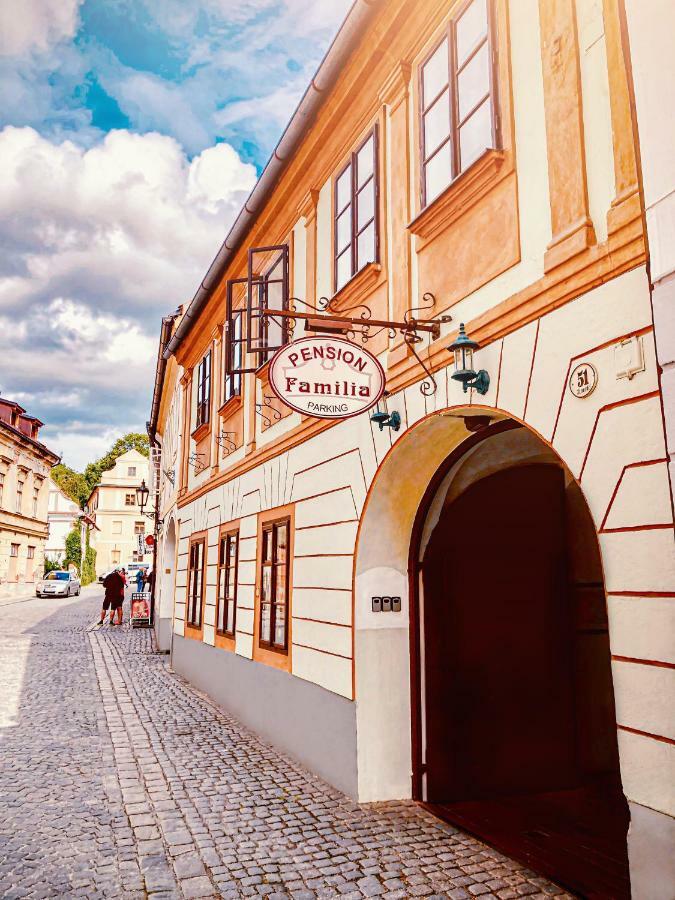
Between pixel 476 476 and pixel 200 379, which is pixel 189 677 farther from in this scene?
pixel 476 476

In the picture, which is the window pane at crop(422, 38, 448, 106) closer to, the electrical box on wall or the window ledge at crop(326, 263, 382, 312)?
the window ledge at crop(326, 263, 382, 312)

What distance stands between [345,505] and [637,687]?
11.9 ft

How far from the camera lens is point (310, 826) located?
536 cm

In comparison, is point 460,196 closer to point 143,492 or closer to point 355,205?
point 355,205

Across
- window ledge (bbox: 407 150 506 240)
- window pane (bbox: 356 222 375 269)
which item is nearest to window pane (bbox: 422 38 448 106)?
window ledge (bbox: 407 150 506 240)

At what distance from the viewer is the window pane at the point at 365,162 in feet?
22.4

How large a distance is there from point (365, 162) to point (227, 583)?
6242 mm

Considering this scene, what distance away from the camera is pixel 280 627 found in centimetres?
823

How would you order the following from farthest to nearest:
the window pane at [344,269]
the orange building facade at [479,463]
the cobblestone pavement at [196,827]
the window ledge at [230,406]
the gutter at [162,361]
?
the gutter at [162,361] < the window ledge at [230,406] < the window pane at [344,269] < the cobblestone pavement at [196,827] < the orange building facade at [479,463]

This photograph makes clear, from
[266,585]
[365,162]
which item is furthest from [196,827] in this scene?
[365,162]

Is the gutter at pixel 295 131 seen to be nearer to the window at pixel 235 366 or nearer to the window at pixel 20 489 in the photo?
the window at pixel 235 366

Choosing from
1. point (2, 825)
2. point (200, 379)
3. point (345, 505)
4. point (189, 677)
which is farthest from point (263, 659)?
point (200, 379)

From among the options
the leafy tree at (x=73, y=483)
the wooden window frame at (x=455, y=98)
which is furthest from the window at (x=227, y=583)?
the leafy tree at (x=73, y=483)

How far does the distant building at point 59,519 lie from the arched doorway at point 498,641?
65986mm
